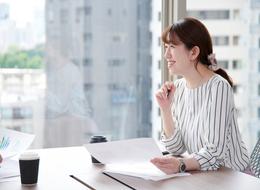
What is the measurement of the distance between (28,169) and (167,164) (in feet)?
1.54

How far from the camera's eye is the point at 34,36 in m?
2.92

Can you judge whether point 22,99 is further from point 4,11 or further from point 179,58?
point 179,58

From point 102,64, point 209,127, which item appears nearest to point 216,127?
point 209,127

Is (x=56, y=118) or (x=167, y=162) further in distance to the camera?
(x=56, y=118)

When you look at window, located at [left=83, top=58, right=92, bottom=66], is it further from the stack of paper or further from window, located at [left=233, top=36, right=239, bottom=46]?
the stack of paper

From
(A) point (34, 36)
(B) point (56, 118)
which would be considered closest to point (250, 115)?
(B) point (56, 118)

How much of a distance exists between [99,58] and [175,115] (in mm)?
1100

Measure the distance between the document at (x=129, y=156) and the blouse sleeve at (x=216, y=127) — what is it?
13cm

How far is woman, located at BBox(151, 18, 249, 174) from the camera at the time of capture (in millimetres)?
1818

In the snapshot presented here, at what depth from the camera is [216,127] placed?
1.76 meters

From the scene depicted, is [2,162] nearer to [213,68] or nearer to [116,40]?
[213,68]

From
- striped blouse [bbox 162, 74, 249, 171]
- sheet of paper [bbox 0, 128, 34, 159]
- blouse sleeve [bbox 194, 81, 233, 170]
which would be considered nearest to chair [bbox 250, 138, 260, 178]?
striped blouse [bbox 162, 74, 249, 171]

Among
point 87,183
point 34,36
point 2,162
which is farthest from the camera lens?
point 34,36

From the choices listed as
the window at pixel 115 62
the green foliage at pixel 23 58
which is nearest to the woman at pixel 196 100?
the window at pixel 115 62
